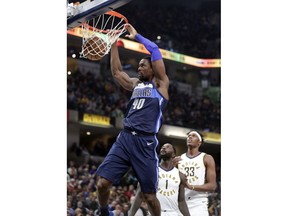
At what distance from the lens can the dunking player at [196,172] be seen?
31.9 ft

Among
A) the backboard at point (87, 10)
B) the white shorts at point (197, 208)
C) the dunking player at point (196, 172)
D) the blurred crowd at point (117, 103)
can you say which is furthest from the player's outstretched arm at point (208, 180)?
the blurred crowd at point (117, 103)

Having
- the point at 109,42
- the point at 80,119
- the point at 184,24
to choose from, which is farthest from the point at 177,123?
the point at 109,42

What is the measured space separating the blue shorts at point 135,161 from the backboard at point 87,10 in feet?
5.12

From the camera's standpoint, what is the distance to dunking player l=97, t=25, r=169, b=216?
23.5 ft

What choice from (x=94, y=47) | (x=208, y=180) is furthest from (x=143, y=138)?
(x=208, y=180)

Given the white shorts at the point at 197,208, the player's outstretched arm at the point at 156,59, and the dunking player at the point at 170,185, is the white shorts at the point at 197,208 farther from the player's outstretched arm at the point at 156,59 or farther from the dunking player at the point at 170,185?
the player's outstretched arm at the point at 156,59

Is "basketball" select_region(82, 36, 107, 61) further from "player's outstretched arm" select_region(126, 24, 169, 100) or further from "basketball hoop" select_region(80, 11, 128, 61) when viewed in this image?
"player's outstretched arm" select_region(126, 24, 169, 100)

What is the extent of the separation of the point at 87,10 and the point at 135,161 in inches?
81.4

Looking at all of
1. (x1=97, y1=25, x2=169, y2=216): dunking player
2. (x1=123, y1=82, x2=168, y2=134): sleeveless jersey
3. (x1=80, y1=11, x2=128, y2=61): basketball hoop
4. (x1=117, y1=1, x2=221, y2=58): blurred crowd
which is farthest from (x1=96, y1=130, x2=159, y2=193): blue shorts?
(x1=117, y1=1, x2=221, y2=58): blurred crowd

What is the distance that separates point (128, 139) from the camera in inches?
286

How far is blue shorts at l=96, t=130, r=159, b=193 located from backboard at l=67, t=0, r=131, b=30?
1560 mm

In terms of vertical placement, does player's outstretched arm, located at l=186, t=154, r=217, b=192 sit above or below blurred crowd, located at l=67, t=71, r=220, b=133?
below
